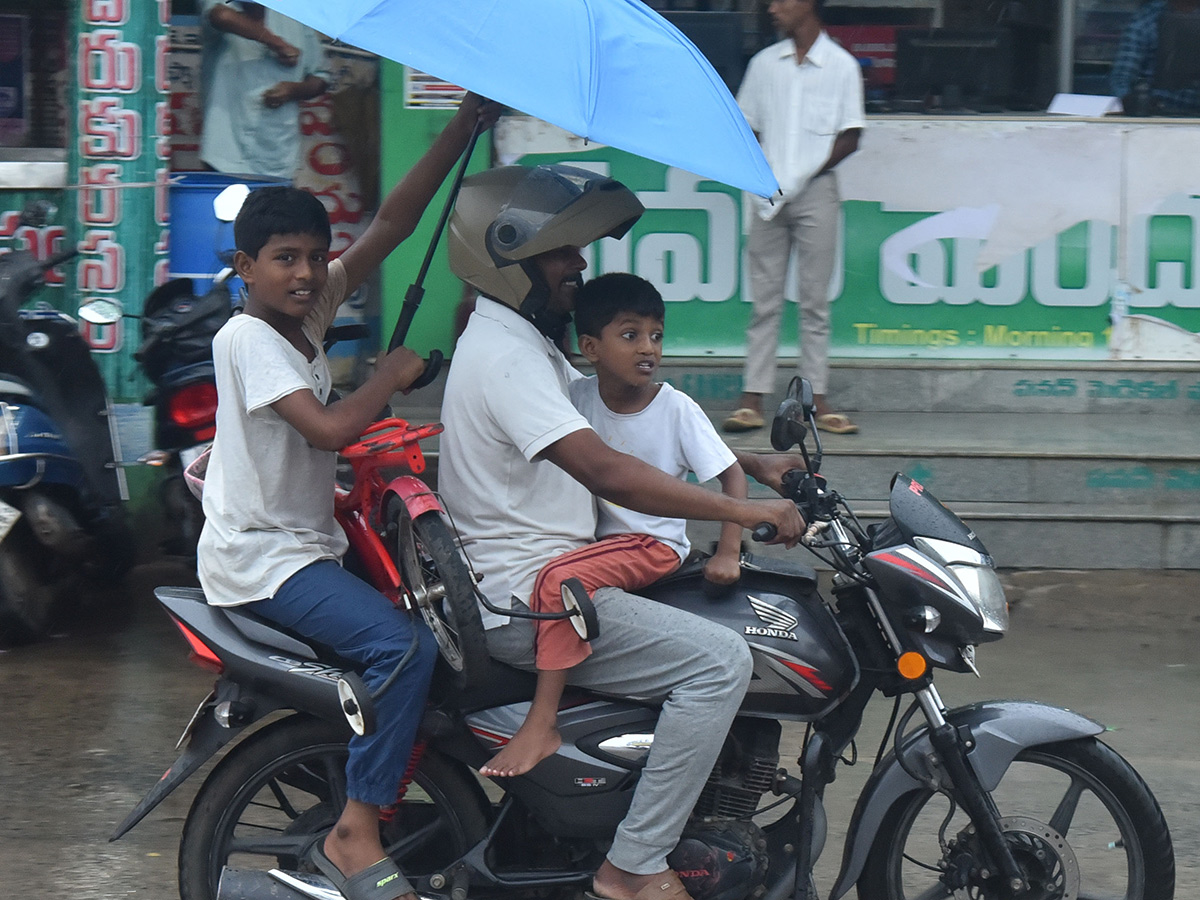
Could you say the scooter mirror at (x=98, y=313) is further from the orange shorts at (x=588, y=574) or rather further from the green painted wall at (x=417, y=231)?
the orange shorts at (x=588, y=574)

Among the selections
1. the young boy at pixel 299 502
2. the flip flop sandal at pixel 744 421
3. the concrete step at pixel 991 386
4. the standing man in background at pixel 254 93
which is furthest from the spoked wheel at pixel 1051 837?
the standing man in background at pixel 254 93

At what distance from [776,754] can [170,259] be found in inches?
177

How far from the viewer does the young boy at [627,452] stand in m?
2.97

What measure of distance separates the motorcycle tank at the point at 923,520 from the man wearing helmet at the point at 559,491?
0.26 metres

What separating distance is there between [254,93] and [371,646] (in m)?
4.74

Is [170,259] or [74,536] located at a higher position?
[170,259]

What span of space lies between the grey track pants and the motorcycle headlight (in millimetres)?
425

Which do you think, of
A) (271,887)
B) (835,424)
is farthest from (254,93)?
(271,887)

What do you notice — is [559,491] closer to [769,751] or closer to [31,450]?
[769,751]

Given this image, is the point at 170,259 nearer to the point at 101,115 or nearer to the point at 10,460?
the point at 101,115

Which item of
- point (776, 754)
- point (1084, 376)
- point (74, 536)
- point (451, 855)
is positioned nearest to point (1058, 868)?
point (776, 754)

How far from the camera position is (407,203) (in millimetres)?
3539

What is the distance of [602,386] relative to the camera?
3229 mm

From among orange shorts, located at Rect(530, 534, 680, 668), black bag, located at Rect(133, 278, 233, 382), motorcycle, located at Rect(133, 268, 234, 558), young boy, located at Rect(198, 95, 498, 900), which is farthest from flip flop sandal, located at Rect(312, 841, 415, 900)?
black bag, located at Rect(133, 278, 233, 382)
